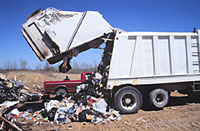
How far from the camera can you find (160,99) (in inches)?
219

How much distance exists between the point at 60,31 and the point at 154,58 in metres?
3.24

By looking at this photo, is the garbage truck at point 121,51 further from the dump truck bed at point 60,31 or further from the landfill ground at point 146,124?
the landfill ground at point 146,124

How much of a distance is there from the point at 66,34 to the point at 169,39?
3.53 metres

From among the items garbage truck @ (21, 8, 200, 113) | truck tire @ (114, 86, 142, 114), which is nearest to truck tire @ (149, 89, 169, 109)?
garbage truck @ (21, 8, 200, 113)

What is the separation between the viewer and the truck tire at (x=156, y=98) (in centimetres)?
528

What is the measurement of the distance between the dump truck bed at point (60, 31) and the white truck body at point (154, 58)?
910 millimetres

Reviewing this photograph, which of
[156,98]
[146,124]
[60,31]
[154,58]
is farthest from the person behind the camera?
[156,98]

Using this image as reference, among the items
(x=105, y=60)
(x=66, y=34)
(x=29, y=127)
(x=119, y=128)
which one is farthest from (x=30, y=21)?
(x=119, y=128)

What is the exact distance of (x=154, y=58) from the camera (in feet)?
17.5

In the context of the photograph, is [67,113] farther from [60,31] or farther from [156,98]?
[156,98]

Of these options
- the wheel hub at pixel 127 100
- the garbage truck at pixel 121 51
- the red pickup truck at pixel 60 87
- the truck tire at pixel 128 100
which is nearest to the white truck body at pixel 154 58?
the garbage truck at pixel 121 51

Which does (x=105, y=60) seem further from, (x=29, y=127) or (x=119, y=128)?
(x=29, y=127)

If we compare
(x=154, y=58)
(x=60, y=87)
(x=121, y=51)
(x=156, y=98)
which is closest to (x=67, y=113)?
(x=121, y=51)

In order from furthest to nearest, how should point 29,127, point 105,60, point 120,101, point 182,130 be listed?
point 105,60, point 120,101, point 29,127, point 182,130
